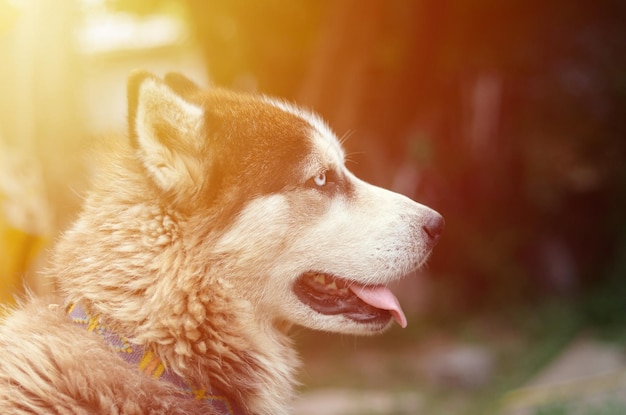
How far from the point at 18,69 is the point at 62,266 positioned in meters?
4.88

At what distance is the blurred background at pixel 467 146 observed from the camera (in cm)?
905

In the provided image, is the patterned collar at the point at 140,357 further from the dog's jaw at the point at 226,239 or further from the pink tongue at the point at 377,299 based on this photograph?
the pink tongue at the point at 377,299

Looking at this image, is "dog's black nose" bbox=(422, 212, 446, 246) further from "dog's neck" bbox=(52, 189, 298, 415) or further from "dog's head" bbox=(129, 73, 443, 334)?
"dog's neck" bbox=(52, 189, 298, 415)

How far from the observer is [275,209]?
341 cm

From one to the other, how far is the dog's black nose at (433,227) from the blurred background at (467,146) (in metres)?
4.65

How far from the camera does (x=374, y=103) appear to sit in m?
10.6

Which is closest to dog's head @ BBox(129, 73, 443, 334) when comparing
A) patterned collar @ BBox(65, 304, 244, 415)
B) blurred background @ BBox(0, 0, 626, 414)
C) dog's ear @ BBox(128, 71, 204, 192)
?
dog's ear @ BBox(128, 71, 204, 192)

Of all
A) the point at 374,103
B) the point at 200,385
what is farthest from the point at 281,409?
the point at 374,103

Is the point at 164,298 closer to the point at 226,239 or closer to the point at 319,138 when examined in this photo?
the point at 226,239

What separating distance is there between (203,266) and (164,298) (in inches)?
8.8

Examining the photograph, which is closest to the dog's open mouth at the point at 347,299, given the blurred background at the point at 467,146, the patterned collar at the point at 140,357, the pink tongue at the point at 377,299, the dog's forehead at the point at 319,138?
the pink tongue at the point at 377,299

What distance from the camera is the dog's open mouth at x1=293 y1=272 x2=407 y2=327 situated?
11.5 feet

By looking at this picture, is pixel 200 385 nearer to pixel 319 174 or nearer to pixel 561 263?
pixel 319 174

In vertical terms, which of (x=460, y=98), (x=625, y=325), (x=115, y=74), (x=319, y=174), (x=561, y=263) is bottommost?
(x=319, y=174)
